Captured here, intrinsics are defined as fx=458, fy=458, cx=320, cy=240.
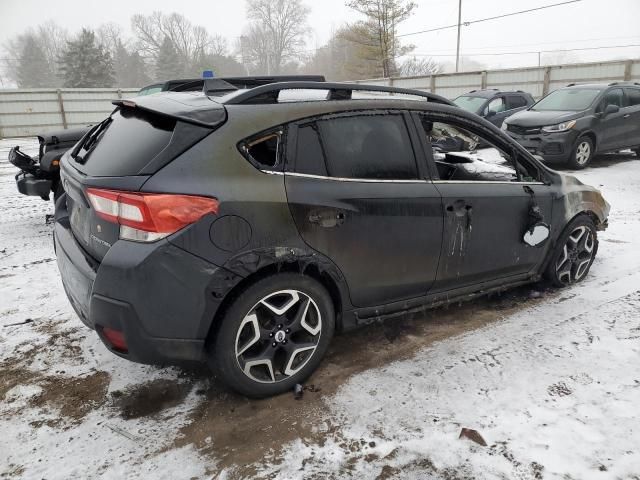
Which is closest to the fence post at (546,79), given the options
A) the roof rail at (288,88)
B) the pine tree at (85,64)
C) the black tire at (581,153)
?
the black tire at (581,153)

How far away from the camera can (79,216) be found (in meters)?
2.60

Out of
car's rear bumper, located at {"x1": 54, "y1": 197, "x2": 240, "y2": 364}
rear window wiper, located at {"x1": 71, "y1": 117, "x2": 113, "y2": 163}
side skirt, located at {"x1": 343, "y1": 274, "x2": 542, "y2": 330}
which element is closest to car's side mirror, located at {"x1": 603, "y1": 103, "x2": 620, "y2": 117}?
side skirt, located at {"x1": 343, "y1": 274, "x2": 542, "y2": 330}

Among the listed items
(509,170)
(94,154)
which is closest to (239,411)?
(94,154)

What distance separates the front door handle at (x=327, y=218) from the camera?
8.13ft

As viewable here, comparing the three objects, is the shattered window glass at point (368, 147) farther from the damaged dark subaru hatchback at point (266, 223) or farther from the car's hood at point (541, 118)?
the car's hood at point (541, 118)

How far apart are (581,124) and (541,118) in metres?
0.78

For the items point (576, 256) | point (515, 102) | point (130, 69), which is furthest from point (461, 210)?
point (130, 69)

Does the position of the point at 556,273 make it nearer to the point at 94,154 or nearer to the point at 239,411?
the point at 239,411

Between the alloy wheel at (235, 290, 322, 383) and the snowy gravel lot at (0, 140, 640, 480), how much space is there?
21 centimetres

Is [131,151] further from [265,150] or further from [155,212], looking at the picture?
[265,150]

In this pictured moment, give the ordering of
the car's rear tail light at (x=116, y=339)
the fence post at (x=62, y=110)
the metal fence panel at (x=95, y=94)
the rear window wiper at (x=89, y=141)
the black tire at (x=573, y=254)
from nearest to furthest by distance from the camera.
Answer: the car's rear tail light at (x=116, y=339) → the rear window wiper at (x=89, y=141) → the black tire at (x=573, y=254) → the metal fence panel at (x=95, y=94) → the fence post at (x=62, y=110)

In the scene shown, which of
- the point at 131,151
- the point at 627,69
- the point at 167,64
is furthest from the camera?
the point at 167,64

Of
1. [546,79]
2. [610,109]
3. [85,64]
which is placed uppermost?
[85,64]

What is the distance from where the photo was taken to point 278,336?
2.52 m
